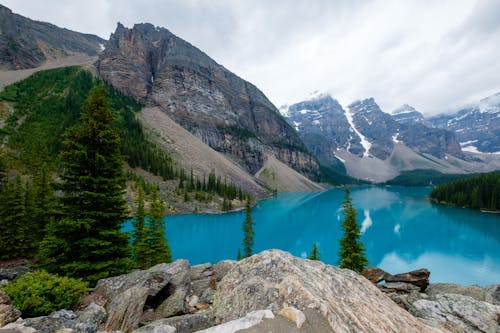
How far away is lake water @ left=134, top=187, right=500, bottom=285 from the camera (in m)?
36.2

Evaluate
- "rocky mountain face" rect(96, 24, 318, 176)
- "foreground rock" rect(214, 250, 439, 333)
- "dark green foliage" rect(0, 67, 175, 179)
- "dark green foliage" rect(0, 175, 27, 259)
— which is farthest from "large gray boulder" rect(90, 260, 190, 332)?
"rocky mountain face" rect(96, 24, 318, 176)

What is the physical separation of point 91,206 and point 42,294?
5351mm

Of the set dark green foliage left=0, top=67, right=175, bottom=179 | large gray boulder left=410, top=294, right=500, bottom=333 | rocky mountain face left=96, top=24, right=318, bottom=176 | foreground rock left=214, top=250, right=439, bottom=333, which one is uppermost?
rocky mountain face left=96, top=24, right=318, bottom=176

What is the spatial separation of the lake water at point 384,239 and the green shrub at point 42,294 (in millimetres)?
29263

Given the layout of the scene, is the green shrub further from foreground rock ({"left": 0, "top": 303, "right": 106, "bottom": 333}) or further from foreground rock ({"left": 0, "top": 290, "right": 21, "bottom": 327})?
foreground rock ({"left": 0, "top": 303, "right": 106, "bottom": 333})

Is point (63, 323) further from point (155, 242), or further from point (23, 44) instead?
point (23, 44)

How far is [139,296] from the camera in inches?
235

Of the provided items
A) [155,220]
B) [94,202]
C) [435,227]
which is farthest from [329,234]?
[94,202]

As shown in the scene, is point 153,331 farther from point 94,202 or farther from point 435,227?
point 435,227

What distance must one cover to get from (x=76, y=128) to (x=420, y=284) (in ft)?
52.7

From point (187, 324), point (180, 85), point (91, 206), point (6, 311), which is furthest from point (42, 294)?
point (180, 85)

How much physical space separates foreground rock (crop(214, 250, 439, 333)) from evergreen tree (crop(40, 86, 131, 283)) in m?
7.43

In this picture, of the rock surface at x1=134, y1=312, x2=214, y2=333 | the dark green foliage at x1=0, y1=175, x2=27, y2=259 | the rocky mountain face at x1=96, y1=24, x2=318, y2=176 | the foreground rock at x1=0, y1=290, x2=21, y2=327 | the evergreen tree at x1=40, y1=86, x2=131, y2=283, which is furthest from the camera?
the rocky mountain face at x1=96, y1=24, x2=318, y2=176

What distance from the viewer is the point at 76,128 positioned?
1027cm
